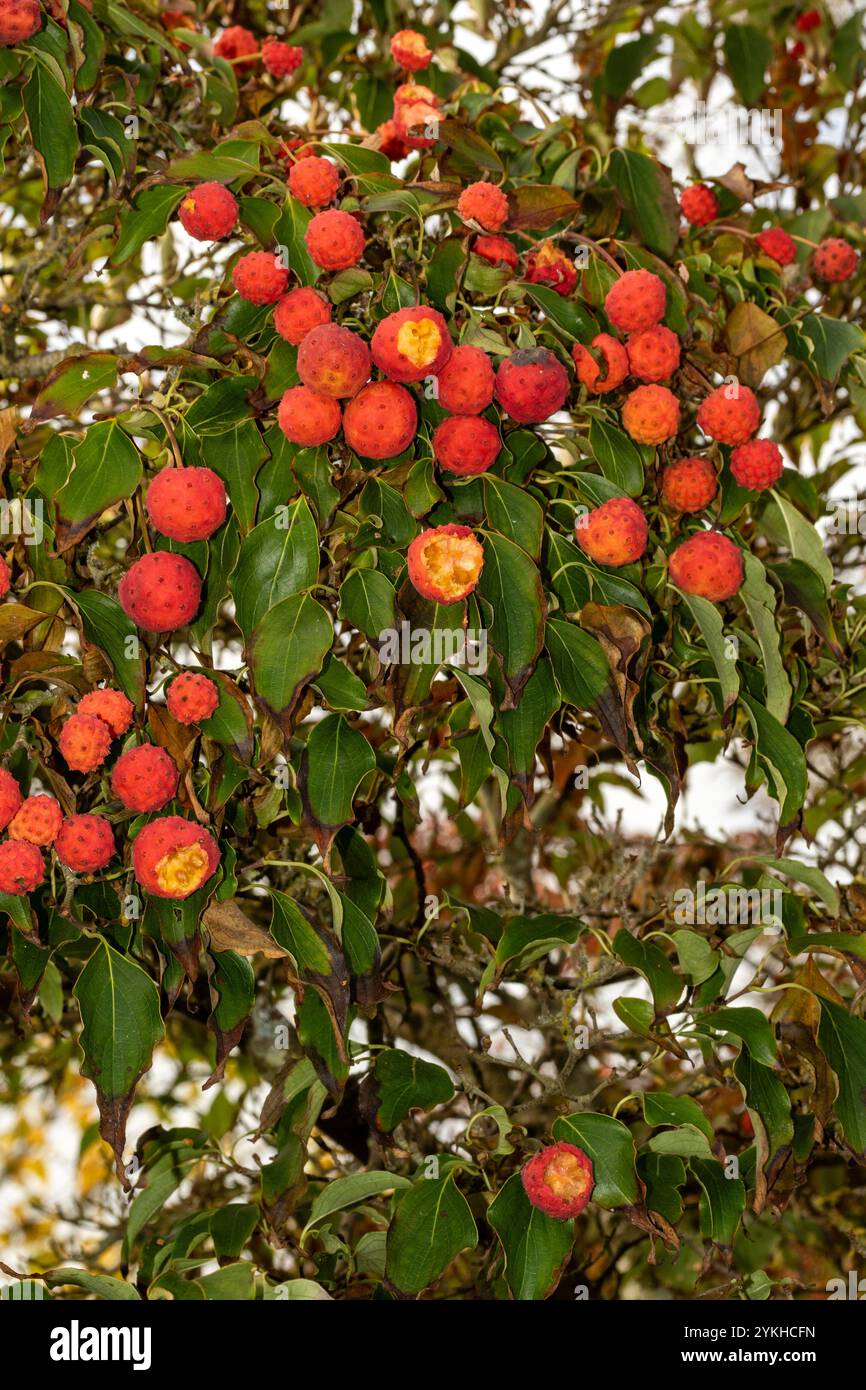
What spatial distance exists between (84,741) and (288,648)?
13 cm

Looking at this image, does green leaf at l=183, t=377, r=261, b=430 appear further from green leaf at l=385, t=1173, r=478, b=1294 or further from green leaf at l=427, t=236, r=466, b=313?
green leaf at l=385, t=1173, r=478, b=1294

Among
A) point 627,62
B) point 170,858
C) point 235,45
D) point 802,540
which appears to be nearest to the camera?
point 170,858

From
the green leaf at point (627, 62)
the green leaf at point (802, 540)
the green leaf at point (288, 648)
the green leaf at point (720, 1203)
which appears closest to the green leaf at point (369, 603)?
the green leaf at point (288, 648)

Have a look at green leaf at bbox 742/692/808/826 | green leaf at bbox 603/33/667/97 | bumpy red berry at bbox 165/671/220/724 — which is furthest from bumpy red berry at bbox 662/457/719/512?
green leaf at bbox 603/33/667/97

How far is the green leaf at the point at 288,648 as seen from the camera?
732mm

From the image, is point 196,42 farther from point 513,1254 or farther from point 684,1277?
point 684,1277

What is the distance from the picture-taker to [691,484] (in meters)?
0.88

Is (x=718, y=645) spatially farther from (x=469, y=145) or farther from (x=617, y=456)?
(x=469, y=145)

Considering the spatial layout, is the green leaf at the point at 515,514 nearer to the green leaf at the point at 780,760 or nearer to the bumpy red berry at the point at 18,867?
the green leaf at the point at 780,760

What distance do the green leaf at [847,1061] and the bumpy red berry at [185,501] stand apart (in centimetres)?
52

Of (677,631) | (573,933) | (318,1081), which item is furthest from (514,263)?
(318,1081)

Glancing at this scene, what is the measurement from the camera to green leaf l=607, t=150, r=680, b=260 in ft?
3.12

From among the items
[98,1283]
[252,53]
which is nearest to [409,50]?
[252,53]
